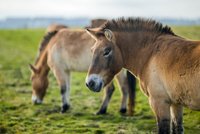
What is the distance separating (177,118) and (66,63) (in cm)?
548

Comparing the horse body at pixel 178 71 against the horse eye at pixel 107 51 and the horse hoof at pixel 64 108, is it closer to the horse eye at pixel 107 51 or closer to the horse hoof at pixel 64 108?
the horse eye at pixel 107 51

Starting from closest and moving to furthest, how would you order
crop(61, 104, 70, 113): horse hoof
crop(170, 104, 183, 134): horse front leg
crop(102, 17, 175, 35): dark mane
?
crop(170, 104, 183, 134): horse front leg → crop(102, 17, 175, 35): dark mane → crop(61, 104, 70, 113): horse hoof

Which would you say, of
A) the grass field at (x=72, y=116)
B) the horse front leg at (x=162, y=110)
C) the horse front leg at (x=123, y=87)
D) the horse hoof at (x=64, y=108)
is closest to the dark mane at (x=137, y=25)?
the horse front leg at (x=162, y=110)

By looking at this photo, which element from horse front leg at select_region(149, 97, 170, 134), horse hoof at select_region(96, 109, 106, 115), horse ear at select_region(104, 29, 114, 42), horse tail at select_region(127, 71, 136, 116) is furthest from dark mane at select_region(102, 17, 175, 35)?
horse hoof at select_region(96, 109, 106, 115)

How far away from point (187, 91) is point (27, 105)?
25.3 feet

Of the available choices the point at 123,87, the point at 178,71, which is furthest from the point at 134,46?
the point at 123,87

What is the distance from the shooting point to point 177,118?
6.89 metres

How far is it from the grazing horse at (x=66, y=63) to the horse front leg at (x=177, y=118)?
301cm

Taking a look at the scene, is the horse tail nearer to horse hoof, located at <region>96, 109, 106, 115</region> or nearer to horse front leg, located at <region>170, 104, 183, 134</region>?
horse hoof, located at <region>96, 109, 106, 115</region>

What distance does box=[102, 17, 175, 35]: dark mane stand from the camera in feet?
23.1

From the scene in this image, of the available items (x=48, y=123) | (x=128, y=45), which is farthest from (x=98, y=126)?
(x=128, y=45)

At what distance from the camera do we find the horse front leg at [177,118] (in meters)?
6.83

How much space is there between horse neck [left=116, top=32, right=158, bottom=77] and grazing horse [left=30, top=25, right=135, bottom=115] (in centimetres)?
304

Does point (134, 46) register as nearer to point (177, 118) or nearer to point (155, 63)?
point (155, 63)
